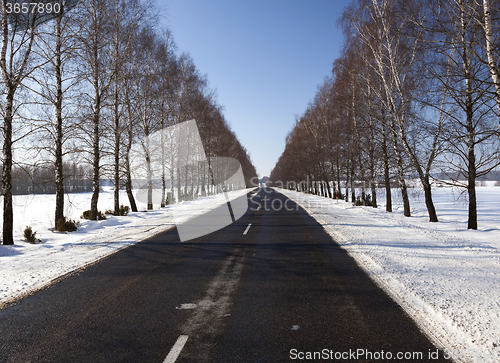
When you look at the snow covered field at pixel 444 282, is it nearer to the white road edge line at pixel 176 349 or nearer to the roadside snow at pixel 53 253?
the white road edge line at pixel 176 349

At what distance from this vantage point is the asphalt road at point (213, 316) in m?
2.96

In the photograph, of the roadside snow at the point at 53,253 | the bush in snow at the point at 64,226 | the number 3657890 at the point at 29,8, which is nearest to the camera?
the roadside snow at the point at 53,253

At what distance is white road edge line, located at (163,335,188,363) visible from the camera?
9.24ft

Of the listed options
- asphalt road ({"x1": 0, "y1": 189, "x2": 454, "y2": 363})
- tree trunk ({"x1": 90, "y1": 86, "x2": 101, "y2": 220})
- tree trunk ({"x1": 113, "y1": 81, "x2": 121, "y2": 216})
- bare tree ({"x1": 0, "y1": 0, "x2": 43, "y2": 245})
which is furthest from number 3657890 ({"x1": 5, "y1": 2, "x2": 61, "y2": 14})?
asphalt road ({"x1": 0, "y1": 189, "x2": 454, "y2": 363})

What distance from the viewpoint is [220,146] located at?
4312 centimetres

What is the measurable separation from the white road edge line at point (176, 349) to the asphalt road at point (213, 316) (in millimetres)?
10

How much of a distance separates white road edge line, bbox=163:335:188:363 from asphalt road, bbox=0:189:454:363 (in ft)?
0.03

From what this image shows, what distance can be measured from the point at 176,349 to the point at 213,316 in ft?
2.69

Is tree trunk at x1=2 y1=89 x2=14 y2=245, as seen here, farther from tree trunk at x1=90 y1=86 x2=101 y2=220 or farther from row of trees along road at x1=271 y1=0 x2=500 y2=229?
row of trees along road at x1=271 y1=0 x2=500 y2=229

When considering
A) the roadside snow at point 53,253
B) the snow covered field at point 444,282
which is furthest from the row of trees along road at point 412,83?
the roadside snow at point 53,253

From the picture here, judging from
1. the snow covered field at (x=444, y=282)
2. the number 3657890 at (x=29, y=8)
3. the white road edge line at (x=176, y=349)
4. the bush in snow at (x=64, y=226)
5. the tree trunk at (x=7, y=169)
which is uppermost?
the number 3657890 at (x=29, y=8)

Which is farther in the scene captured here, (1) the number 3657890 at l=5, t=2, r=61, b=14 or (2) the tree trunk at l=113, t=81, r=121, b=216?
(2) the tree trunk at l=113, t=81, r=121, b=216

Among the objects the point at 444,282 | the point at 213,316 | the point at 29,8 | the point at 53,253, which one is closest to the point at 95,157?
the point at 29,8

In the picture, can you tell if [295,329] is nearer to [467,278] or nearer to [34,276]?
[467,278]
